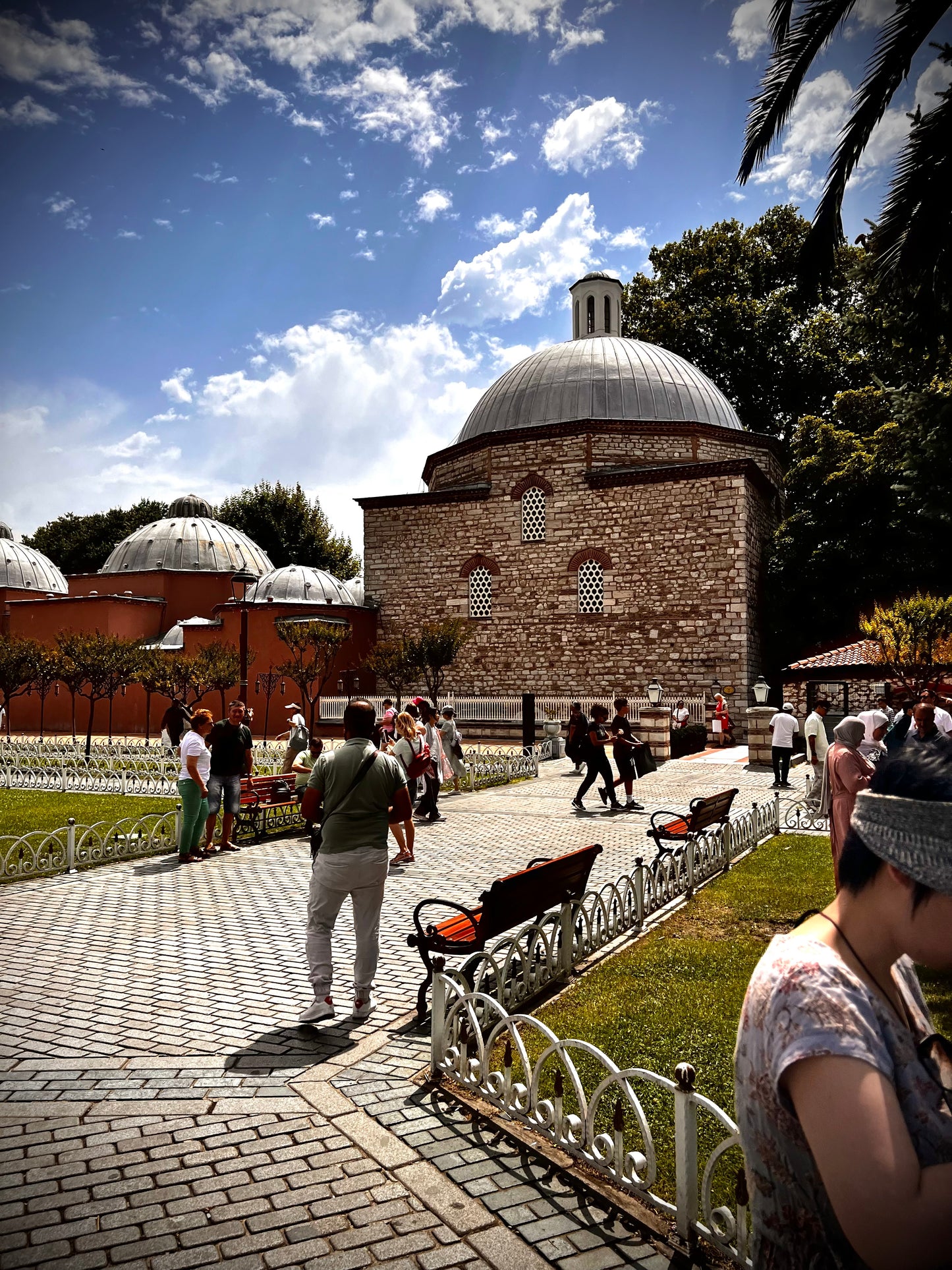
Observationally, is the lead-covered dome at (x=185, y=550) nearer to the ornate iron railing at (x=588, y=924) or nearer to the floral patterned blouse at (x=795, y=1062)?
the ornate iron railing at (x=588, y=924)

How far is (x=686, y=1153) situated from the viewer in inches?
121

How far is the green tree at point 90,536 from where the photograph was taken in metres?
53.2

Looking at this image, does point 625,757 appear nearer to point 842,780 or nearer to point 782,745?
point 782,745

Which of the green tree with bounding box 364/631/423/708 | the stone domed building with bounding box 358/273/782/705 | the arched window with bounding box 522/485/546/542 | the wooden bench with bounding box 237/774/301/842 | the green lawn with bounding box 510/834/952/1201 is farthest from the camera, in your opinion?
the arched window with bounding box 522/485/546/542

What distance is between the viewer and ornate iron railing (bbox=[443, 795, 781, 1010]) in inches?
206

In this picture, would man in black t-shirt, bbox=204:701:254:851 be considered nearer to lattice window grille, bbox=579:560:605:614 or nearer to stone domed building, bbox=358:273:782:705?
stone domed building, bbox=358:273:782:705

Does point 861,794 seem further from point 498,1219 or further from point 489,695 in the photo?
point 489,695

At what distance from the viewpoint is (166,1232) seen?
10.0 ft

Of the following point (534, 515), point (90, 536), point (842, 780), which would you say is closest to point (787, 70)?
point (842, 780)

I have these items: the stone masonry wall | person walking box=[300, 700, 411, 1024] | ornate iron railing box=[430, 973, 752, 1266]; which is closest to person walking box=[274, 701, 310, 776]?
person walking box=[300, 700, 411, 1024]

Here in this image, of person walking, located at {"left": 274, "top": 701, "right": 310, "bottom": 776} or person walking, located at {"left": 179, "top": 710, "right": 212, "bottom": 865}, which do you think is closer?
person walking, located at {"left": 179, "top": 710, "right": 212, "bottom": 865}

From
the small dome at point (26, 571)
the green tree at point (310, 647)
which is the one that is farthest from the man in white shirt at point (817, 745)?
the small dome at point (26, 571)

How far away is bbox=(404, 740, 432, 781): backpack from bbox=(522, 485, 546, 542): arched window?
18.7 m

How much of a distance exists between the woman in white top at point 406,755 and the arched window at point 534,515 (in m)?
18.8
